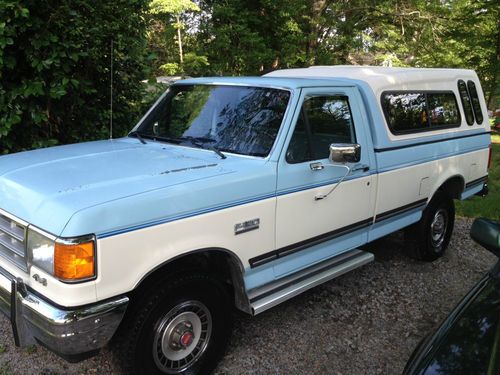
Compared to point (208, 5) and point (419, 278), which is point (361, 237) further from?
point (208, 5)

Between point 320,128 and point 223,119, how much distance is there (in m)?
0.80

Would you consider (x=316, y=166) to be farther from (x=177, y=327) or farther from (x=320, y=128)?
(x=177, y=327)

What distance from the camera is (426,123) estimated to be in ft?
16.6

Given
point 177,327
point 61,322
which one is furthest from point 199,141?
point 61,322

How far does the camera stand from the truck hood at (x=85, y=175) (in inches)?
102

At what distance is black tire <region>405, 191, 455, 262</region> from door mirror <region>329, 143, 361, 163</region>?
2141mm

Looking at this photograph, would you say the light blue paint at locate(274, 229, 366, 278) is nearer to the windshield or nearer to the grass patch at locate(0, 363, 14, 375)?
the windshield

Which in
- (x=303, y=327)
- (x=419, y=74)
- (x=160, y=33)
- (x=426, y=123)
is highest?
(x=160, y=33)

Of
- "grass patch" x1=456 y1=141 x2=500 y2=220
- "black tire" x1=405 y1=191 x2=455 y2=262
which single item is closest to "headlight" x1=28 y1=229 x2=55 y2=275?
"black tire" x1=405 y1=191 x2=455 y2=262

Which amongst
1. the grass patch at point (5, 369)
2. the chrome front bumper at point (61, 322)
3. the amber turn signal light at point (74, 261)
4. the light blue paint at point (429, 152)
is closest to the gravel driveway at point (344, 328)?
the grass patch at point (5, 369)

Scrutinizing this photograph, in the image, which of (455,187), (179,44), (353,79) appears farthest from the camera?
(179,44)

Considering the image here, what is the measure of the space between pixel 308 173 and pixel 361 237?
3.53 feet

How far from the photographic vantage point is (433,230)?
5.53 metres

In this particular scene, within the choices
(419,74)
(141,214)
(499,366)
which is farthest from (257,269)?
(419,74)
